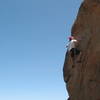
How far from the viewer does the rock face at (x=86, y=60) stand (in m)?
27.5

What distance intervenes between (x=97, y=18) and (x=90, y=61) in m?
4.68

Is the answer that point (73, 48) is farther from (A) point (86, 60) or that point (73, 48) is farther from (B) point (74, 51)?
(A) point (86, 60)

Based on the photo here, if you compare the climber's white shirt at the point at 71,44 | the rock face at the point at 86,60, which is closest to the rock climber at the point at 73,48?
the climber's white shirt at the point at 71,44

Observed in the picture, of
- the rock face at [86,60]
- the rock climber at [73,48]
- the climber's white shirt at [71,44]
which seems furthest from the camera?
the climber's white shirt at [71,44]

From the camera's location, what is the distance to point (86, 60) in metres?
29.4

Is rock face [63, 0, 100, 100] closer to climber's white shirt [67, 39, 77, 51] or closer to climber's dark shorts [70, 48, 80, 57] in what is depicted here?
climber's dark shorts [70, 48, 80, 57]

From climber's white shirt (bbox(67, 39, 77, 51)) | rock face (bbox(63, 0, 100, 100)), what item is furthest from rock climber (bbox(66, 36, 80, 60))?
rock face (bbox(63, 0, 100, 100))

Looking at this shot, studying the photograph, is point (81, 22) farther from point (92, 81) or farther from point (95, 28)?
point (92, 81)

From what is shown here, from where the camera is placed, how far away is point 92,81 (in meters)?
27.5

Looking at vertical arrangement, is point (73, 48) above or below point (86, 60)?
above

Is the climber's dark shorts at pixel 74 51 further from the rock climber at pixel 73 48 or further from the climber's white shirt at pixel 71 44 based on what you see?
the climber's white shirt at pixel 71 44

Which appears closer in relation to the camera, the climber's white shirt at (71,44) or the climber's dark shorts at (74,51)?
the climber's dark shorts at (74,51)

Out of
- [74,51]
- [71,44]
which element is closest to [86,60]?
[74,51]

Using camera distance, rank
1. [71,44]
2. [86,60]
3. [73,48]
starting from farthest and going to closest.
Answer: [71,44], [73,48], [86,60]
